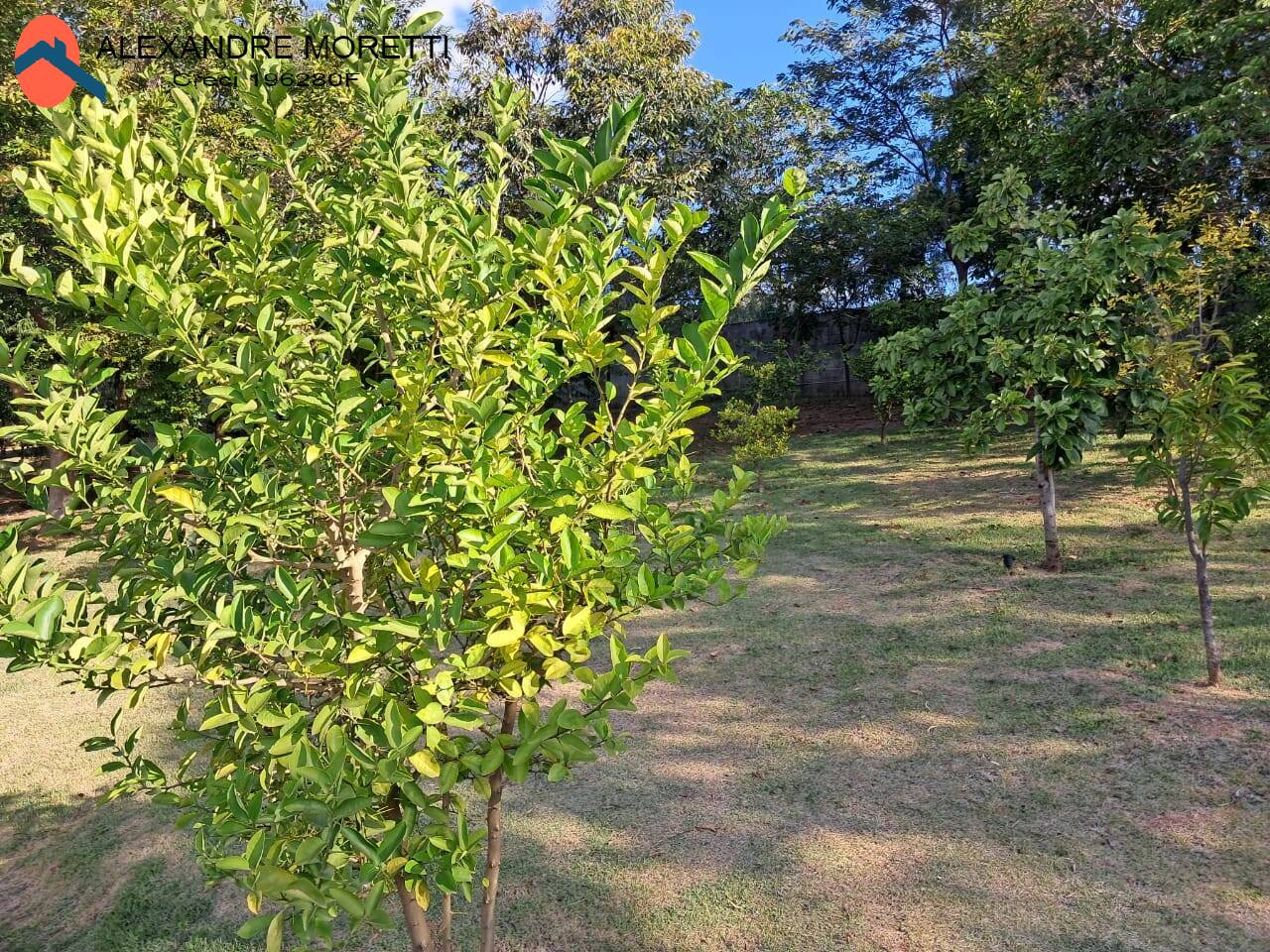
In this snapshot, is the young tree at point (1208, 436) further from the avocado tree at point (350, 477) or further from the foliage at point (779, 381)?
the foliage at point (779, 381)

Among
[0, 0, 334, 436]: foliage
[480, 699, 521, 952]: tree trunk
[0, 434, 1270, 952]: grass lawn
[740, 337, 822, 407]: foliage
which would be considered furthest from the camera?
[740, 337, 822, 407]: foliage

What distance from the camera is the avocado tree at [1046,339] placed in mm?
5895

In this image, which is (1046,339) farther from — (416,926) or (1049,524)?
(416,926)

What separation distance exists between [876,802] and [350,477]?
315 centimetres

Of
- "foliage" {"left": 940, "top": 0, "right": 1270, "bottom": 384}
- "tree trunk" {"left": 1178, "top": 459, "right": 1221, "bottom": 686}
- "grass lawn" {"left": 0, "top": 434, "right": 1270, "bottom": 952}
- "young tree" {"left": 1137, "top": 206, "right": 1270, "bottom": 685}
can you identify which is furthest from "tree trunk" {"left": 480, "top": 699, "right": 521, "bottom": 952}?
"foliage" {"left": 940, "top": 0, "right": 1270, "bottom": 384}

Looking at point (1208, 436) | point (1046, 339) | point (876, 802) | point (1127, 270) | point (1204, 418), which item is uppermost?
point (1127, 270)

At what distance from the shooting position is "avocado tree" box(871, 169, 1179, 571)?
5895mm

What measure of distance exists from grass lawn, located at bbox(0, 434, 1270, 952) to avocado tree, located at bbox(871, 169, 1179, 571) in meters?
1.54

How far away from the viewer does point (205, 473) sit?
187 centimetres

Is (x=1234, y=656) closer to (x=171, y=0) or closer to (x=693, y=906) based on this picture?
(x=693, y=906)

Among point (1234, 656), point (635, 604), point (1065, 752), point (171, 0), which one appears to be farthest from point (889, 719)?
point (171, 0)

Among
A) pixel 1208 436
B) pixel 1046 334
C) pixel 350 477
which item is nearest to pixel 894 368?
pixel 1046 334

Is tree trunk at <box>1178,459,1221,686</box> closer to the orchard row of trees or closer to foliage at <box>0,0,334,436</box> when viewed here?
the orchard row of trees

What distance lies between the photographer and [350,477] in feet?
6.46
